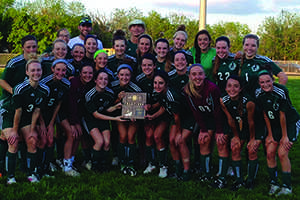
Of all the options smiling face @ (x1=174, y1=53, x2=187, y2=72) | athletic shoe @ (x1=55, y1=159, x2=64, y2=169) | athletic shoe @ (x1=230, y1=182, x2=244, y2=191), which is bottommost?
athletic shoe @ (x1=230, y1=182, x2=244, y2=191)

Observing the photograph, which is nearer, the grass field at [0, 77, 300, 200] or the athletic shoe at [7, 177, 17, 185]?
the grass field at [0, 77, 300, 200]

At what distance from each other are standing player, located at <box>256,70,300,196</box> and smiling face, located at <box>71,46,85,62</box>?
284 centimetres

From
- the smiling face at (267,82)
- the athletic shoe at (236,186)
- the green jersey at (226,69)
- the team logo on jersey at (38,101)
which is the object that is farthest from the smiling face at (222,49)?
the team logo on jersey at (38,101)

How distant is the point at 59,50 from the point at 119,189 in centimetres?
231

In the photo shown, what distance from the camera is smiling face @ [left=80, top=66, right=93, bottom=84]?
550 cm

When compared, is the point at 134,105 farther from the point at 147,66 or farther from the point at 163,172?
the point at 163,172

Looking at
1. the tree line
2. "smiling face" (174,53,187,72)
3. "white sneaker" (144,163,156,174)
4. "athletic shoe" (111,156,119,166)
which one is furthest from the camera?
the tree line

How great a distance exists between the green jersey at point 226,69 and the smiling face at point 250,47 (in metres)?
0.23

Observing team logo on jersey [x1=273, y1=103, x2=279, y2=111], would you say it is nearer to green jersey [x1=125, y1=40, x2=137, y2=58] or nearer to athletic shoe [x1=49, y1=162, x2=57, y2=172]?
green jersey [x1=125, y1=40, x2=137, y2=58]

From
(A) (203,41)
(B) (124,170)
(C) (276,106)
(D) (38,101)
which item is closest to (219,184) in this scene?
(C) (276,106)

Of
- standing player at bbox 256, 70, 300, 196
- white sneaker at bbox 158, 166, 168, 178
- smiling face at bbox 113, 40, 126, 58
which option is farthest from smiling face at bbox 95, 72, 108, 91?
standing player at bbox 256, 70, 300, 196

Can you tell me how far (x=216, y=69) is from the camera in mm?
5504

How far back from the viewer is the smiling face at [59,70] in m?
5.20

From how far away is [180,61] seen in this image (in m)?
5.28
